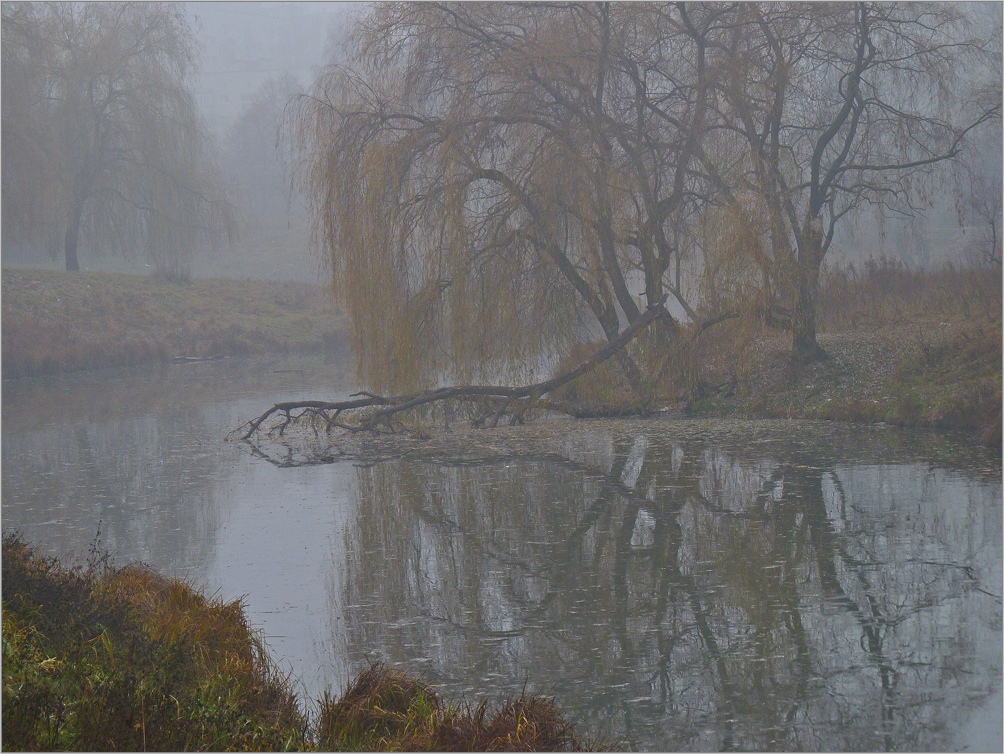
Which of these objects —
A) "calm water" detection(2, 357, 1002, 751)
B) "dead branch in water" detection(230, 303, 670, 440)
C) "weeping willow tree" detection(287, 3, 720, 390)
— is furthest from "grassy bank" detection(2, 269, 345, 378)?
"calm water" detection(2, 357, 1002, 751)

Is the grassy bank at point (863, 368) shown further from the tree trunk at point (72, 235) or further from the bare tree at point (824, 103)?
the tree trunk at point (72, 235)

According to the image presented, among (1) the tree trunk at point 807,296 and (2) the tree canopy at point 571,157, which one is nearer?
(2) the tree canopy at point 571,157

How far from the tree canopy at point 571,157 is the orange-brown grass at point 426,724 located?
30.7 ft

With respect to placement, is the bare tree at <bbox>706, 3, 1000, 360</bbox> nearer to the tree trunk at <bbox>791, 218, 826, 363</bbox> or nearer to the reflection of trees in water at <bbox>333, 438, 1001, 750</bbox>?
the tree trunk at <bbox>791, 218, 826, 363</bbox>

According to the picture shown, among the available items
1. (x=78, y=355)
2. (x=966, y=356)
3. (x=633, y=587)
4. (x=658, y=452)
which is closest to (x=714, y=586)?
(x=633, y=587)

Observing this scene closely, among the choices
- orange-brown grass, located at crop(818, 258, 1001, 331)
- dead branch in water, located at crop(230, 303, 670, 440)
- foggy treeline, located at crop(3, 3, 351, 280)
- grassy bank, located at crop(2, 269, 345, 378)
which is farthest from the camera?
foggy treeline, located at crop(3, 3, 351, 280)

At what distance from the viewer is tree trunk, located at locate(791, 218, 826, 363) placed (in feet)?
47.0

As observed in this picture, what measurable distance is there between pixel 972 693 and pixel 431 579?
3.64 m

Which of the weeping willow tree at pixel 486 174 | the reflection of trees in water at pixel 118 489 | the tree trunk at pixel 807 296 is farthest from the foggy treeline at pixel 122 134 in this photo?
the tree trunk at pixel 807 296

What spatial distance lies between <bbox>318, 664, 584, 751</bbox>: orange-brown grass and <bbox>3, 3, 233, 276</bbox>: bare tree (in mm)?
27862

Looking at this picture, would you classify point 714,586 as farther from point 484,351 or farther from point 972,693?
point 484,351

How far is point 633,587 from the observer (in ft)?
22.6

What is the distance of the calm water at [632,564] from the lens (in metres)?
5.04

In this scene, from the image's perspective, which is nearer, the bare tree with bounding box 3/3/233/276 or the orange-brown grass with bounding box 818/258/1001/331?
the orange-brown grass with bounding box 818/258/1001/331
